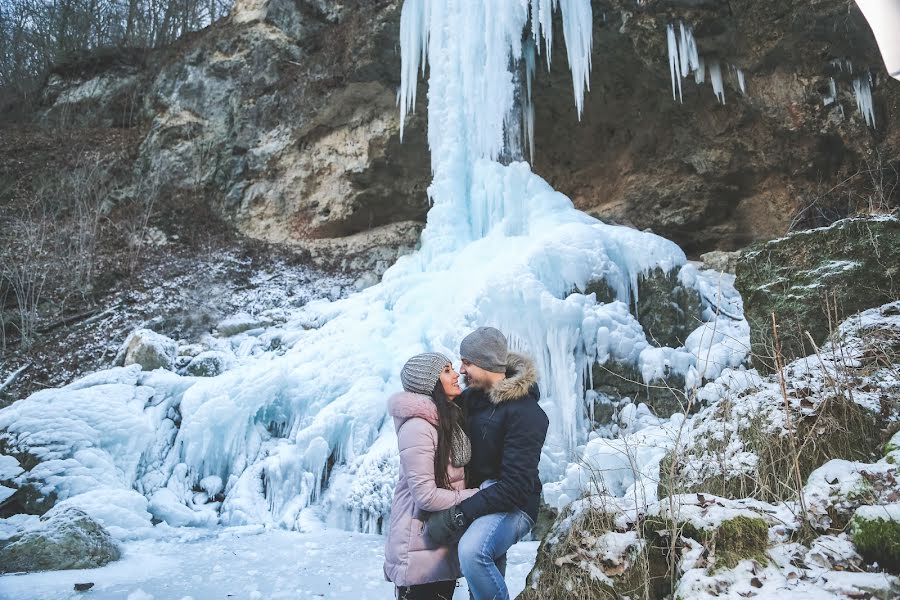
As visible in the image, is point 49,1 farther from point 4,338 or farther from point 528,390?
point 528,390

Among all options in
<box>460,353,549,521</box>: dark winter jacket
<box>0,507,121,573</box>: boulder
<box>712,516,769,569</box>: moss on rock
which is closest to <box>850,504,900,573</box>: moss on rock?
<box>712,516,769,569</box>: moss on rock

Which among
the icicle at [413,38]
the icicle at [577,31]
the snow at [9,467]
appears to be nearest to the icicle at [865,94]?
the icicle at [577,31]

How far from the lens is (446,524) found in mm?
1775

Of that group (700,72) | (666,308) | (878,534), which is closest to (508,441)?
(878,534)

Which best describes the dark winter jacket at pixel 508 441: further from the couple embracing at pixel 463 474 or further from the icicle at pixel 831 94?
the icicle at pixel 831 94

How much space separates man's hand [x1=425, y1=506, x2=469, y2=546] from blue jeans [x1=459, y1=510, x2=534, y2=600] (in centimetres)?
4

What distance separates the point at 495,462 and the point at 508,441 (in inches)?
4.7

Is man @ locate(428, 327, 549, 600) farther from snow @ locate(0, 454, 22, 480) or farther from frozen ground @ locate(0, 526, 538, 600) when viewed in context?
snow @ locate(0, 454, 22, 480)

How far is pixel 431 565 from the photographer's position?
5.97 feet

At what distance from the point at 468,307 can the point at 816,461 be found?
332 centimetres

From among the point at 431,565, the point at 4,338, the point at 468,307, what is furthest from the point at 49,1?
the point at 431,565

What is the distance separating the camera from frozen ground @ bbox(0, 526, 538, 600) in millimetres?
3018

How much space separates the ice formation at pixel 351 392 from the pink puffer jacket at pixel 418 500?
243cm

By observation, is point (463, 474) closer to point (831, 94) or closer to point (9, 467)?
point (9, 467)
